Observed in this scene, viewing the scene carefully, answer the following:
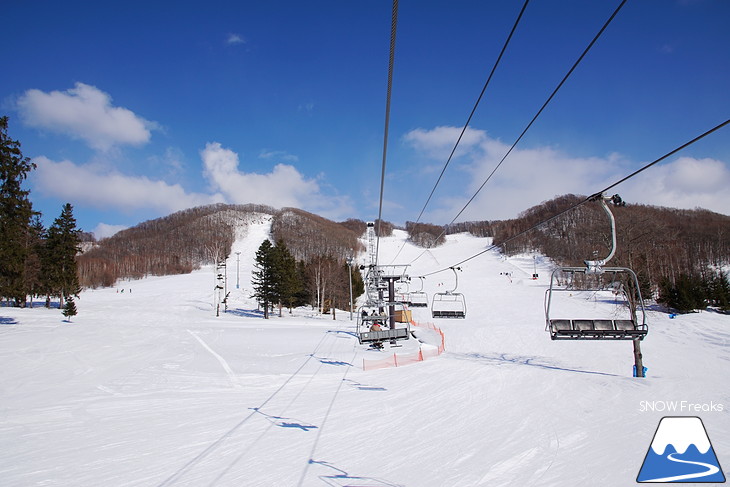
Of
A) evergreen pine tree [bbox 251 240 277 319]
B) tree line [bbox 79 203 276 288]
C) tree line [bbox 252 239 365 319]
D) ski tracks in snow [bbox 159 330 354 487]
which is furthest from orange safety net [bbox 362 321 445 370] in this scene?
tree line [bbox 79 203 276 288]

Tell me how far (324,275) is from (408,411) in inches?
1856

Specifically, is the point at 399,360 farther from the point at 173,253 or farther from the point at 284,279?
the point at 173,253

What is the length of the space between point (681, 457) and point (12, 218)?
120ft

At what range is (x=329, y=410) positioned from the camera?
13359mm

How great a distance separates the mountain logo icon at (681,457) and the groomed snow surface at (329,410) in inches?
9.0

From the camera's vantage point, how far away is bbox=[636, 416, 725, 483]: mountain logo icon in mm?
7785

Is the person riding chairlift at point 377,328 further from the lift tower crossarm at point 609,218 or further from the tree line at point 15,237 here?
the tree line at point 15,237

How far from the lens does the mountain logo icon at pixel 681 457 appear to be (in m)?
7.79

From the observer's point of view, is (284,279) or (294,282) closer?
(284,279)

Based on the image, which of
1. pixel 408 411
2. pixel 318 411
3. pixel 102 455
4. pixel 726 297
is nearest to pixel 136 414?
pixel 102 455

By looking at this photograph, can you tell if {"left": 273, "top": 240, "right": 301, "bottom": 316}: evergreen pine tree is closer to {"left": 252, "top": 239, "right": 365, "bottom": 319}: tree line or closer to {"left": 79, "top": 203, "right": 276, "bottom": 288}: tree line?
{"left": 252, "top": 239, "right": 365, "bottom": 319}: tree line

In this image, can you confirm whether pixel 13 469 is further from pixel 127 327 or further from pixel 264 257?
pixel 264 257

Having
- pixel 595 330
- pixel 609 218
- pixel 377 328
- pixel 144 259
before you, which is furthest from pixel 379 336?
pixel 144 259

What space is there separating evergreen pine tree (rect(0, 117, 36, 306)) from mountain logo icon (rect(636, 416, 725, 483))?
33.0 metres
